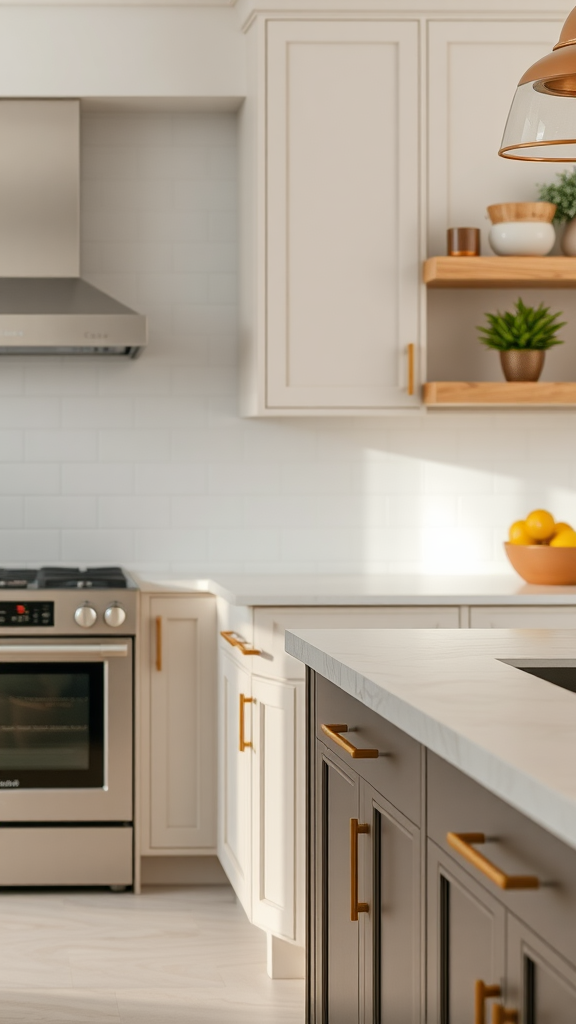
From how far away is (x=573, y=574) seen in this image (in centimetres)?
338

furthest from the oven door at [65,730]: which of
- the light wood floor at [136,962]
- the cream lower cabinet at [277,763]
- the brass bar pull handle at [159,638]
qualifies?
the cream lower cabinet at [277,763]

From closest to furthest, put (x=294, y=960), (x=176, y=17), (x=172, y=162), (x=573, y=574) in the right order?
(x=294, y=960), (x=573, y=574), (x=176, y=17), (x=172, y=162)

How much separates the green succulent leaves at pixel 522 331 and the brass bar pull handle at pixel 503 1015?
8.83 ft

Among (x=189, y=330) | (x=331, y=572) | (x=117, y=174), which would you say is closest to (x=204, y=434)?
(x=189, y=330)

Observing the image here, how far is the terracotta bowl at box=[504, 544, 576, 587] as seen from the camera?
11.1ft

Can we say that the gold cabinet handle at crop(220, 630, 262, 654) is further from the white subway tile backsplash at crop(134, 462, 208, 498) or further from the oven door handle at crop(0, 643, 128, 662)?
the white subway tile backsplash at crop(134, 462, 208, 498)

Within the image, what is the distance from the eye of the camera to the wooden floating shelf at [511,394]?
11.2 feet

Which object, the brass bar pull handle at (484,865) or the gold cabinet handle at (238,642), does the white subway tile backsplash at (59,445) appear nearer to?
the gold cabinet handle at (238,642)

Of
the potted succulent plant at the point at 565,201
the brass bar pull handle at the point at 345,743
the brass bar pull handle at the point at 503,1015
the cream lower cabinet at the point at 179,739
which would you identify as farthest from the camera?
the cream lower cabinet at the point at 179,739

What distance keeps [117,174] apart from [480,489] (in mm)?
1620

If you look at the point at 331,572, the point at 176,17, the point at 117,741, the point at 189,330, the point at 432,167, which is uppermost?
the point at 176,17

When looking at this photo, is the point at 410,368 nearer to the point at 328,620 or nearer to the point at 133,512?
the point at 328,620

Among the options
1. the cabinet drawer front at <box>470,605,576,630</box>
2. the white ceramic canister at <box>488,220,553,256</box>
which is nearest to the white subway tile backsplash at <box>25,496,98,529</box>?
the cabinet drawer front at <box>470,605,576,630</box>

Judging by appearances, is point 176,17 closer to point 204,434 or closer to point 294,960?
point 204,434
